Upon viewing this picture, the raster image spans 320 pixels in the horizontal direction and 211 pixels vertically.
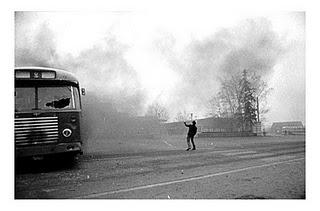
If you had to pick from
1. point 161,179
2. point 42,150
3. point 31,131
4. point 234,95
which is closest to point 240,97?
point 234,95

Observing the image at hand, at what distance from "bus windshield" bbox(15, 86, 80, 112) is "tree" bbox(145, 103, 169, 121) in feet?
6.42

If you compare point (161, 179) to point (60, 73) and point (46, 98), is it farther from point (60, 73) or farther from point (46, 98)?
point (60, 73)

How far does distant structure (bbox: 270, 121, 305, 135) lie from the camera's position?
5.24m

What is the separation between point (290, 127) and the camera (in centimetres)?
A: 600

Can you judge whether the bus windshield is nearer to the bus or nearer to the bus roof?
the bus

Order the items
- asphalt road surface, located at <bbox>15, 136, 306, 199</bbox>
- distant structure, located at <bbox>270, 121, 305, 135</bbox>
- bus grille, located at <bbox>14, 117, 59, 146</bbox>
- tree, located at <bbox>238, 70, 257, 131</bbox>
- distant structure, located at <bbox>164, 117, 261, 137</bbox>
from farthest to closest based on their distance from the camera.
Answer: distant structure, located at <bbox>164, 117, 261, 137</bbox>
tree, located at <bbox>238, 70, 257, 131</bbox>
distant structure, located at <bbox>270, 121, 305, 135</bbox>
bus grille, located at <bbox>14, 117, 59, 146</bbox>
asphalt road surface, located at <bbox>15, 136, 306, 199</bbox>

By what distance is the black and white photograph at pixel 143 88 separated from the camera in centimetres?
412

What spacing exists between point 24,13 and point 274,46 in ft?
16.8

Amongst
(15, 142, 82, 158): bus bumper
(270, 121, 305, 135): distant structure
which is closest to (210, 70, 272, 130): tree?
(270, 121, 305, 135): distant structure

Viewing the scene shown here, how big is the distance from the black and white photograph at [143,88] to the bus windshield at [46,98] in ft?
0.06

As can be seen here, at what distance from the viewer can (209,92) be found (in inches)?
254

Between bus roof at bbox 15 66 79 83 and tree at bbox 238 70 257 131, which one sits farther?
tree at bbox 238 70 257 131

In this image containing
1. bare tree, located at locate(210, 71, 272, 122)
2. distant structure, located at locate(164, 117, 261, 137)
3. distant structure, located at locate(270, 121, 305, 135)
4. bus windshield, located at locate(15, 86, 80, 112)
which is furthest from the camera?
distant structure, located at locate(164, 117, 261, 137)
